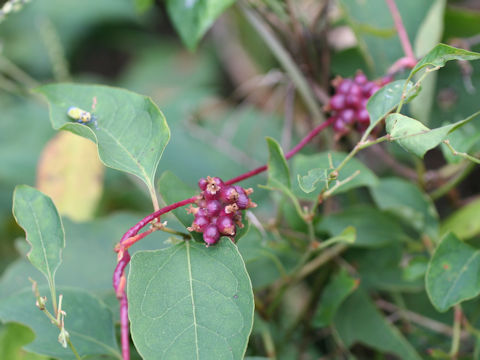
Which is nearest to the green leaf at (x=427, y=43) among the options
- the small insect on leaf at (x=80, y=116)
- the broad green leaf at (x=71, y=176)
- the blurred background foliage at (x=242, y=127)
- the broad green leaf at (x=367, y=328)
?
the blurred background foliage at (x=242, y=127)

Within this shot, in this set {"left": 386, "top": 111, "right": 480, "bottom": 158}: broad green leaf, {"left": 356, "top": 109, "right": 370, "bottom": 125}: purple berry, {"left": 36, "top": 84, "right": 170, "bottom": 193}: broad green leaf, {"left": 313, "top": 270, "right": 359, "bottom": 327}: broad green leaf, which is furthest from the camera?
{"left": 313, "top": 270, "right": 359, "bottom": 327}: broad green leaf

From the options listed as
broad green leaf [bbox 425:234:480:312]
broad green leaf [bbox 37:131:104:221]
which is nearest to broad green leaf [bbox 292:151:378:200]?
broad green leaf [bbox 425:234:480:312]

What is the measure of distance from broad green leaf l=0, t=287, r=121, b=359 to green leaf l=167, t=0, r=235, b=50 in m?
0.49

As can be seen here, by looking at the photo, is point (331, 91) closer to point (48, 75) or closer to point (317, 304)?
point (317, 304)

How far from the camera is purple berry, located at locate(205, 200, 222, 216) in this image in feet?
1.96

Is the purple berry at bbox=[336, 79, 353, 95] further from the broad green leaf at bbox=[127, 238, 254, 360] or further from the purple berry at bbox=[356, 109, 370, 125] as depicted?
the broad green leaf at bbox=[127, 238, 254, 360]

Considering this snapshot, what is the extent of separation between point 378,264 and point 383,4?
0.53 metres

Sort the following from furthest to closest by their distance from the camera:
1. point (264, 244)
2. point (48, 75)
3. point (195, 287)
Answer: point (48, 75)
point (264, 244)
point (195, 287)

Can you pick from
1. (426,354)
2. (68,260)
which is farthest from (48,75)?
(426,354)

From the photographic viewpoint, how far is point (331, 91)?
3.48ft

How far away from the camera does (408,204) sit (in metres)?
0.88

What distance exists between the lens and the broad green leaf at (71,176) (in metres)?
1.23

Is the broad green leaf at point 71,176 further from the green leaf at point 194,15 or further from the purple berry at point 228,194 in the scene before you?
the purple berry at point 228,194

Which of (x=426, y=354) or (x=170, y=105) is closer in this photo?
(x=426, y=354)
